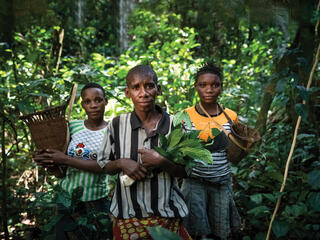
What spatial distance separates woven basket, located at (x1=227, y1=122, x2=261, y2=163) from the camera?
7.08 feet

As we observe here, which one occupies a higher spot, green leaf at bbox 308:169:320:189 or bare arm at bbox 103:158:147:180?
bare arm at bbox 103:158:147:180

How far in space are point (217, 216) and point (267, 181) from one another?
1.03 m

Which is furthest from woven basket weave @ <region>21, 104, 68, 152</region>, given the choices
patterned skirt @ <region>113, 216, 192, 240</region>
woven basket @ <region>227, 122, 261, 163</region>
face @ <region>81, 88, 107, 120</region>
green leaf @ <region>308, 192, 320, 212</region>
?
green leaf @ <region>308, 192, 320, 212</region>

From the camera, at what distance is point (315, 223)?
8.81 feet

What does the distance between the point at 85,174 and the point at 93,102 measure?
0.54 metres

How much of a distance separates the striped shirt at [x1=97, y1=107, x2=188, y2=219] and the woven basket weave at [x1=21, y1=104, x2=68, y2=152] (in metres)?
0.47

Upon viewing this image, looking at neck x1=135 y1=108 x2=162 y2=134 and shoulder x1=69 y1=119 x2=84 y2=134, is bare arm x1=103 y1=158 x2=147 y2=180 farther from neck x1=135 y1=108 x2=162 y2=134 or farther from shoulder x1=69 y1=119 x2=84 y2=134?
shoulder x1=69 y1=119 x2=84 y2=134

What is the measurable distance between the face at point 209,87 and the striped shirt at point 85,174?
88cm

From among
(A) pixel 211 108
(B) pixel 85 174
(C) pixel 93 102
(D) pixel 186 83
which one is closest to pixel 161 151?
(B) pixel 85 174

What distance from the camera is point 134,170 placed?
5.01 ft

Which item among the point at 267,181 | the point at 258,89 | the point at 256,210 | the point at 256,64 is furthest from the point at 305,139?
the point at 256,210

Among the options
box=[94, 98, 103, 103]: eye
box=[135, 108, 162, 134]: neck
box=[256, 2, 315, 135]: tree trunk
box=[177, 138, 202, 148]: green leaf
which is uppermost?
box=[256, 2, 315, 135]: tree trunk

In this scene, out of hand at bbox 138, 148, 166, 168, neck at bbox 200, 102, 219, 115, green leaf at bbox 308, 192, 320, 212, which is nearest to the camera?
hand at bbox 138, 148, 166, 168

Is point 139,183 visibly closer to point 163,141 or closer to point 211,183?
point 163,141
